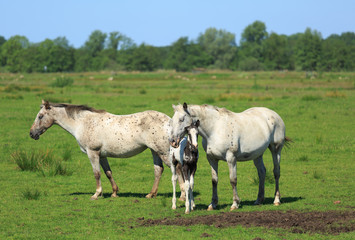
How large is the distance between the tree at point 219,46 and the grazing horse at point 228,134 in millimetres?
129822

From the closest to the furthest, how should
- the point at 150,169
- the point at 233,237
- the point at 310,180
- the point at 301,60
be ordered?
1. the point at 233,237
2. the point at 310,180
3. the point at 150,169
4. the point at 301,60

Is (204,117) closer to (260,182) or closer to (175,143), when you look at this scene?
(175,143)

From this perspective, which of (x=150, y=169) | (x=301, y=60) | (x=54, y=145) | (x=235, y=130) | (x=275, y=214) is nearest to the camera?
(x=275, y=214)

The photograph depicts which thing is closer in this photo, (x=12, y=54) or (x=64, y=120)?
(x=64, y=120)

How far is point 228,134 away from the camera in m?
10.1

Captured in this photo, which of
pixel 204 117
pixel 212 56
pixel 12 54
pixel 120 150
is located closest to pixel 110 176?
pixel 120 150

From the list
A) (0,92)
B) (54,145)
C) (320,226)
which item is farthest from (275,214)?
(0,92)

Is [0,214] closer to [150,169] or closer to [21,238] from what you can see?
[21,238]

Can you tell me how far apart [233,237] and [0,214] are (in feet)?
16.7

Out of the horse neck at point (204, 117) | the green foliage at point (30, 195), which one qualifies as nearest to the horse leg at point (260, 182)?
the horse neck at point (204, 117)

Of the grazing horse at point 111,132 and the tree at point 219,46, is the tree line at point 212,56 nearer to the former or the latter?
the tree at point 219,46

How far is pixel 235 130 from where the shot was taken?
A: 33.6 feet

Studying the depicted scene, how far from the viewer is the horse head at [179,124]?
9320 millimetres

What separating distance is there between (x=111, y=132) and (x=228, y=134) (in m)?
3.15
